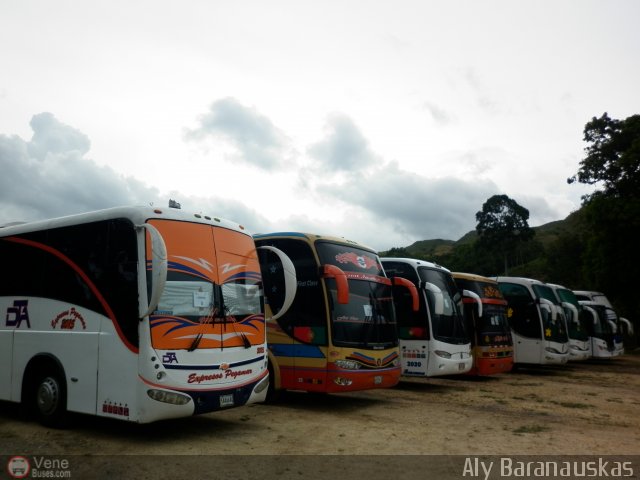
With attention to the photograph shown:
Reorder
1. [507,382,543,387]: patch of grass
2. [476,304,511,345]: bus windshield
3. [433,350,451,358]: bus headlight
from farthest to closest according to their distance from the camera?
[476,304,511,345]: bus windshield
[507,382,543,387]: patch of grass
[433,350,451,358]: bus headlight

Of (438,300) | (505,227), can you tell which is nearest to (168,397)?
(438,300)

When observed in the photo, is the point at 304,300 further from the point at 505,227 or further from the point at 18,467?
the point at 505,227

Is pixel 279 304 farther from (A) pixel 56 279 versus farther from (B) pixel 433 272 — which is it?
(B) pixel 433 272

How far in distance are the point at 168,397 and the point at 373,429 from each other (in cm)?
336

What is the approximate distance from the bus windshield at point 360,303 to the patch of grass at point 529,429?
3043mm

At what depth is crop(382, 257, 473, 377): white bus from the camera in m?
13.8

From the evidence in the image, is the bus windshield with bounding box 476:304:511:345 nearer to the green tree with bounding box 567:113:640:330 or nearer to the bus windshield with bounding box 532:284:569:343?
the bus windshield with bounding box 532:284:569:343

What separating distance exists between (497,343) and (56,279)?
40.9 feet

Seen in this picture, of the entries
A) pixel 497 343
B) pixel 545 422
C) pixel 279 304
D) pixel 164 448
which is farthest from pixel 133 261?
pixel 497 343

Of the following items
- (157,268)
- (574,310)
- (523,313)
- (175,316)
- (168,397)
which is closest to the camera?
(157,268)

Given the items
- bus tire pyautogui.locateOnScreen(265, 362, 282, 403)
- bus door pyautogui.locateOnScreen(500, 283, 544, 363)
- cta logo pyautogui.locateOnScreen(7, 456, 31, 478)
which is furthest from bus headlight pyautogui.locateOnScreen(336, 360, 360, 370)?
bus door pyautogui.locateOnScreen(500, 283, 544, 363)

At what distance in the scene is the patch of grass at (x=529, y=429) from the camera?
8930 mm

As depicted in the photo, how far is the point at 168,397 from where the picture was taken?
7.19 m

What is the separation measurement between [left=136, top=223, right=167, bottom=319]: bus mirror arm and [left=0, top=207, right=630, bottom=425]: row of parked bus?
0.05 ft
